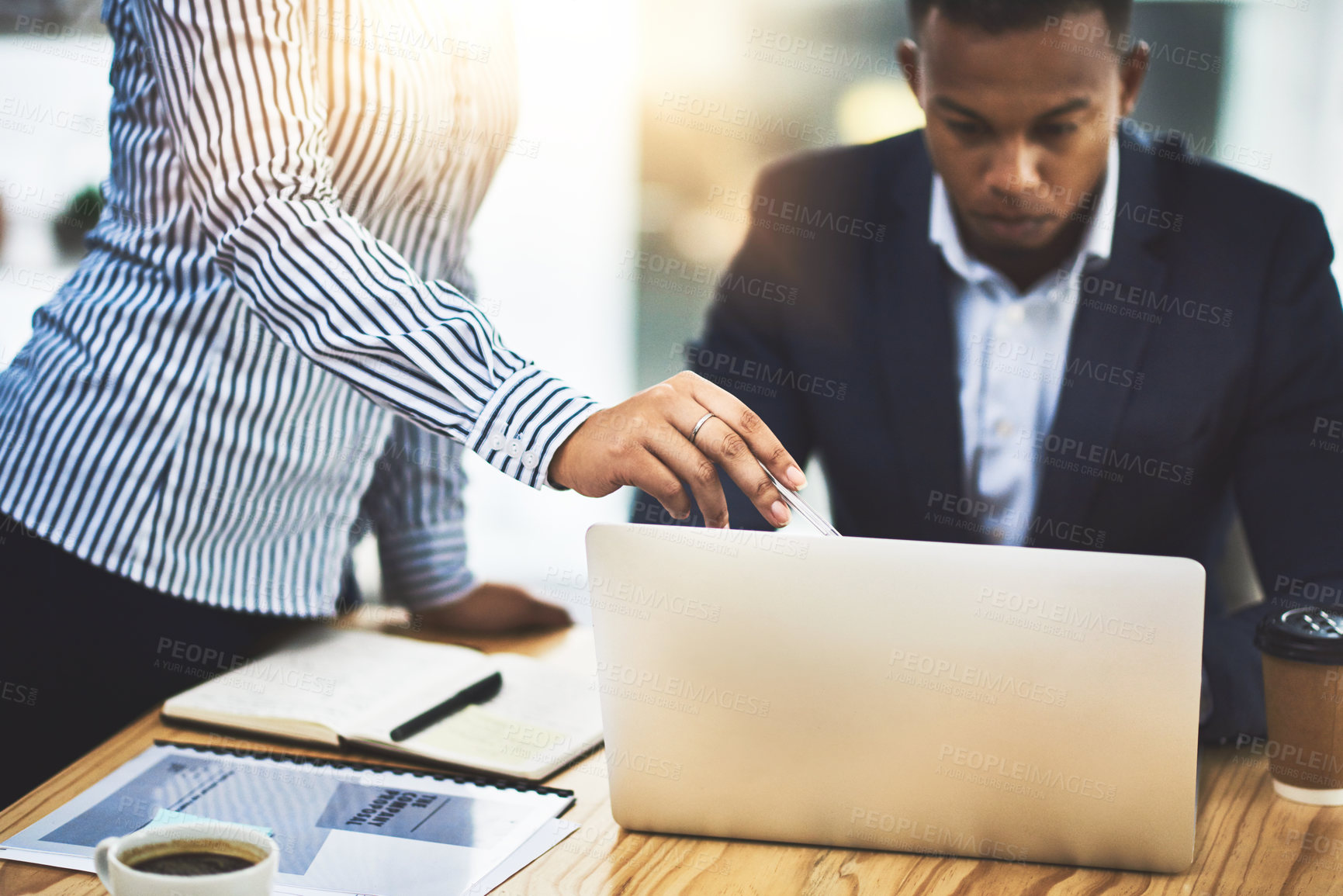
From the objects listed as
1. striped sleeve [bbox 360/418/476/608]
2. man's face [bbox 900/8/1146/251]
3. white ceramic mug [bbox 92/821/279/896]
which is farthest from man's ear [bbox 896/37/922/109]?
white ceramic mug [bbox 92/821/279/896]

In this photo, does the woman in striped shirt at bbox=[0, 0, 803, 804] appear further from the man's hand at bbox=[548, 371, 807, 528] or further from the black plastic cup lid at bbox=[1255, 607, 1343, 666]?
the black plastic cup lid at bbox=[1255, 607, 1343, 666]

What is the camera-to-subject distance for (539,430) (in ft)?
3.13

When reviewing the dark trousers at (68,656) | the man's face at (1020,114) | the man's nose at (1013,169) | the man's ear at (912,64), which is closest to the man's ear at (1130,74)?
the man's face at (1020,114)

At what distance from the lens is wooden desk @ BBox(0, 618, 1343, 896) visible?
2.48 feet

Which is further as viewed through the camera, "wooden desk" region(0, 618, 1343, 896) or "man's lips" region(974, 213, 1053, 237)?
"man's lips" region(974, 213, 1053, 237)

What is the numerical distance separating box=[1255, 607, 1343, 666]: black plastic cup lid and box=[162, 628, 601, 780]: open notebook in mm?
609

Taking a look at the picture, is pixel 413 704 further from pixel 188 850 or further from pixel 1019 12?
pixel 1019 12

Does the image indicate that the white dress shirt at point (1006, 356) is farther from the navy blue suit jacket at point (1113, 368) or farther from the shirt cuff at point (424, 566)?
the shirt cuff at point (424, 566)

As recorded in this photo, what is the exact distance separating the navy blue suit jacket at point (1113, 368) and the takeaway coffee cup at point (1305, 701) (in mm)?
639

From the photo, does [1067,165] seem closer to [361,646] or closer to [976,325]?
[976,325]

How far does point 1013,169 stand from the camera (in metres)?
1.63

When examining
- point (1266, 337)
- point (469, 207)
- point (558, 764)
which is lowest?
point (558, 764)

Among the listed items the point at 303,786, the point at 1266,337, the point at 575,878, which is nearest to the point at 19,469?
the point at 303,786

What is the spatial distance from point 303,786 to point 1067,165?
1401 mm
